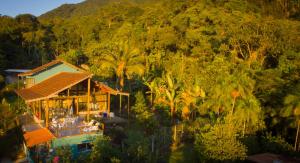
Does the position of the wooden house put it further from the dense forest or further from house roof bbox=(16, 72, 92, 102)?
the dense forest

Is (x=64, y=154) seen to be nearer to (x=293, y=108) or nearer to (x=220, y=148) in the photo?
(x=220, y=148)

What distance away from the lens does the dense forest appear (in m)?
23.7

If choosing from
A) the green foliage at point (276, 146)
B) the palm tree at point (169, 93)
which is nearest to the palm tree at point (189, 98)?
the palm tree at point (169, 93)

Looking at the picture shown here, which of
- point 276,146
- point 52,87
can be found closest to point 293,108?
point 276,146

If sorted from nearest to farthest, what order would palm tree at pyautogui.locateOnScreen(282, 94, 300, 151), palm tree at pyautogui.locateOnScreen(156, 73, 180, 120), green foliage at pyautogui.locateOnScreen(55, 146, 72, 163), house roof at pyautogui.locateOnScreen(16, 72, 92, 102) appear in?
green foliage at pyautogui.locateOnScreen(55, 146, 72, 163) → house roof at pyautogui.locateOnScreen(16, 72, 92, 102) → palm tree at pyautogui.locateOnScreen(282, 94, 300, 151) → palm tree at pyautogui.locateOnScreen(156, 73, 180, 120)

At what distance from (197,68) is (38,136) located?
2422 centimetres

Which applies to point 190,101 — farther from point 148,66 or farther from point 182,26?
point 182,26

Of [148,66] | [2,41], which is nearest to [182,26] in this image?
[148,66]

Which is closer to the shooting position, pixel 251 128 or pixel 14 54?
pixel 251 128

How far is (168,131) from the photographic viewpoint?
2733 cm

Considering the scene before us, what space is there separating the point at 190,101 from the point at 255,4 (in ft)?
106

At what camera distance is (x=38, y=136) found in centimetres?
1930

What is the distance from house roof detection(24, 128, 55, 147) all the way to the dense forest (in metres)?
3.20

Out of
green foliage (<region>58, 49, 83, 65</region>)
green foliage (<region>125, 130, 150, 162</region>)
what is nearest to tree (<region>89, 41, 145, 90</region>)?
green foliage (<region>125, 130, 150, 162</region>)
